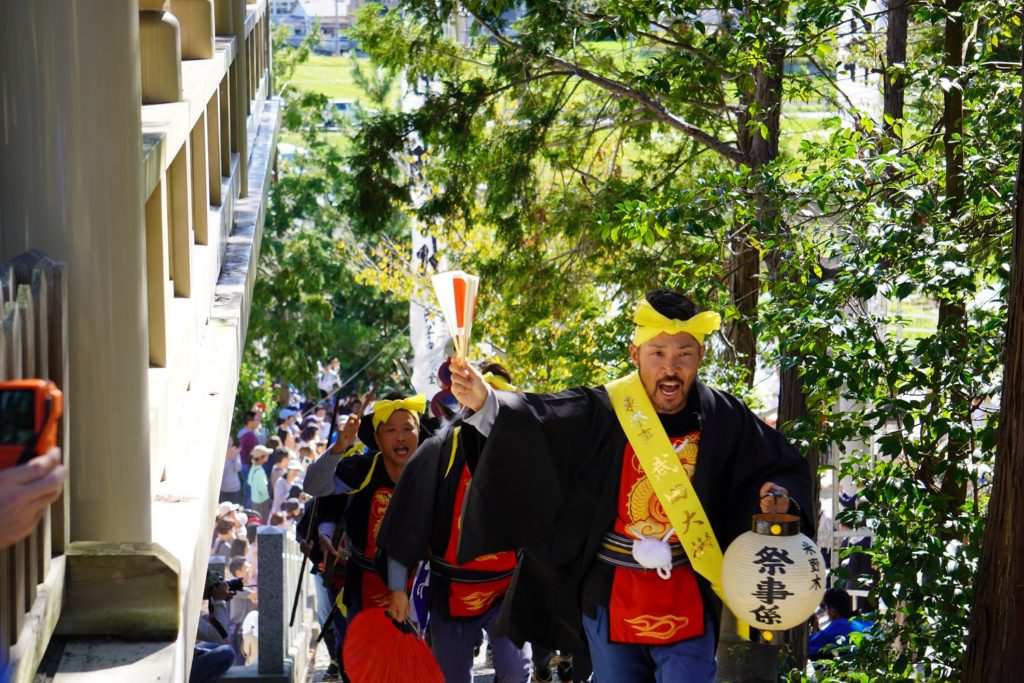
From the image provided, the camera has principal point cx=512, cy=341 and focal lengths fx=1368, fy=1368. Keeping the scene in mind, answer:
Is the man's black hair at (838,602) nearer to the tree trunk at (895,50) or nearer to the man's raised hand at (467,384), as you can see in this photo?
the tree trunk at (895,50)

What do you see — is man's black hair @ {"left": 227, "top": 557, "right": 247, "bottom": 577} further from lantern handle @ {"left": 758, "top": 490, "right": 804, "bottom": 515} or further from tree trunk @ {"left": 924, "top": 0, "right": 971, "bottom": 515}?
lantern handle @ {"left": 758, "top": 490, "right": 804, "bottom": 515}

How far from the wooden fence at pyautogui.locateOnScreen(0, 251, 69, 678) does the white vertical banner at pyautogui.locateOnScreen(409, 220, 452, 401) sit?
1285 cm

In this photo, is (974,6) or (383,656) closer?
(383,656)

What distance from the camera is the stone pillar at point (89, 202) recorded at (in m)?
3.50

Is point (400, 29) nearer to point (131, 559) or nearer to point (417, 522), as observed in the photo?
point (417, 522)

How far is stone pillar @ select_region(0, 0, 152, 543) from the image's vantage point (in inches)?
138

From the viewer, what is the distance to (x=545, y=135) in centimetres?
1288

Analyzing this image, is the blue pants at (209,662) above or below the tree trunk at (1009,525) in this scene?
below

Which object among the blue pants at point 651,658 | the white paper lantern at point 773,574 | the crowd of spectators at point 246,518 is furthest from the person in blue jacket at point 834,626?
the crowd of spectators at point 246,518

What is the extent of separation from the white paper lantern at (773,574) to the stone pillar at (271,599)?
16.3 feet

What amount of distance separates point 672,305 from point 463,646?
247 centimetres

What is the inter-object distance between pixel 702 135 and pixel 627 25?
9.03ft

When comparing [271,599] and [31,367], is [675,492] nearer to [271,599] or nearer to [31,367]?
[31,367]

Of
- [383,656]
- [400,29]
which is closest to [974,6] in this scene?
[383,656]
